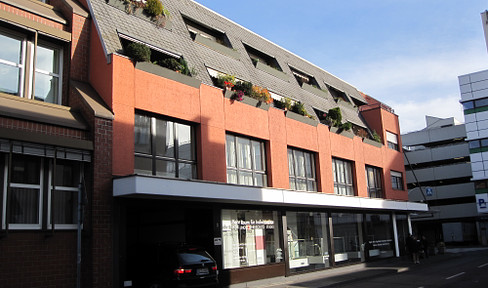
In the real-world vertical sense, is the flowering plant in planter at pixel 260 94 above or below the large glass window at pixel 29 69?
above

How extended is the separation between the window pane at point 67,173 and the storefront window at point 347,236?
43.0 feet

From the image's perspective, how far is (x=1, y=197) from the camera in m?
10.3

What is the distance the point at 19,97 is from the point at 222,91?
23.9 feet

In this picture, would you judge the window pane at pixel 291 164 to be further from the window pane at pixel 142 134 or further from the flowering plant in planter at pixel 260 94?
the window pane at pixel 142 134

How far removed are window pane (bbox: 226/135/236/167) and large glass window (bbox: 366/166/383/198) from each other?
1207 centimetres

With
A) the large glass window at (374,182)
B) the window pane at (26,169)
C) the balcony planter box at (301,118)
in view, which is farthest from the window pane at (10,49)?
the large glass window at (374,182)

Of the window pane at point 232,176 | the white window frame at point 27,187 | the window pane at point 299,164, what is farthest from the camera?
the window pane at point 299,164

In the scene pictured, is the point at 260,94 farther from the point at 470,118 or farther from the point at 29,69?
the point at 470,118

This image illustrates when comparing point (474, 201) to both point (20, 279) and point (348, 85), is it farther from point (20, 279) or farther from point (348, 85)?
point (20, 279)

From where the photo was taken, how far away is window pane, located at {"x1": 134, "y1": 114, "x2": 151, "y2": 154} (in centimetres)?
1361

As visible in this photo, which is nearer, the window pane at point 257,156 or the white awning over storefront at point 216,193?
the white awning over storefront at point 216,193

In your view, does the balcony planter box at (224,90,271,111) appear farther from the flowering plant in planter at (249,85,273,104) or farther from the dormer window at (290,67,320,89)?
the dormer window at (290,67,320,89)

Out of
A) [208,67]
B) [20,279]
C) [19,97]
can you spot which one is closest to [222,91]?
[208,67]

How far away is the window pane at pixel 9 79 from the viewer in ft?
39.0
